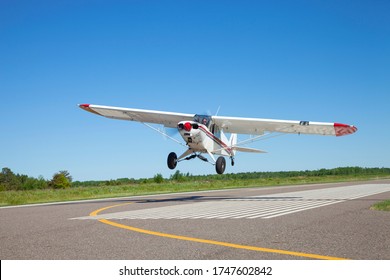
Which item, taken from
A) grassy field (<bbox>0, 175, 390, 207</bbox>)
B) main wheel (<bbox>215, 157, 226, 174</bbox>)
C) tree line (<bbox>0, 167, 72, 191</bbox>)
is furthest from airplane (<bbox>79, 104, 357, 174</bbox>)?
tree line (<bbox>0, 167, 72, 191</bbox>)

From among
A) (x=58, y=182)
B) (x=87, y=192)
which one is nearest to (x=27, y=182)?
(x=58, y=182)

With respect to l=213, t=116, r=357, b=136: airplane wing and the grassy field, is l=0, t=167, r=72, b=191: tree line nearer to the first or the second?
the grassy field

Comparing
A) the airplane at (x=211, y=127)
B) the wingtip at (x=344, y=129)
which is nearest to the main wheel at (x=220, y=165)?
the airplane at (x=211, y=127)

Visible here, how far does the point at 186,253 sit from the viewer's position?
701 cm

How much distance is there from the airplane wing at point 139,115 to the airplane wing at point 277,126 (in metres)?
2.50

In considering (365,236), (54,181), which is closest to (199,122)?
(365,236)

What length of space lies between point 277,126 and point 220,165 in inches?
184

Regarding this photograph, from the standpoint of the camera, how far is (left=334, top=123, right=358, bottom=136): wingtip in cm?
2206

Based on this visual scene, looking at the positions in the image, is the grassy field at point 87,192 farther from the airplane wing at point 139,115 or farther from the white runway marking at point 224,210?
the airplane wing at point 139,115

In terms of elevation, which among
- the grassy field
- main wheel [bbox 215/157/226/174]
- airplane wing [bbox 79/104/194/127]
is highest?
airplane wing [bbox 79/104/194/127]

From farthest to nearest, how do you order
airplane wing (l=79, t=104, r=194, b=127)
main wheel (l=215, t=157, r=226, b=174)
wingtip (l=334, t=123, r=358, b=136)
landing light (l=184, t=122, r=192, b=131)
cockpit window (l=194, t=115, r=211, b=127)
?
airplane wing (l=79, t=104, r=194, b=127) < main wheel (l=215, t=157, r=226, b=174) < cockpit window (l=194, t=115, r=211, b=127) < wingtip (l=334, t=123, r=358, b=136) < landing light (l=184, t=122, r=192, b=131)

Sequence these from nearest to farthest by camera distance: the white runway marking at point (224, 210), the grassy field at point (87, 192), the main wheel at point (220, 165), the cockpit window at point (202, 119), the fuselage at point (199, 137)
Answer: the white runway marking at point (224, 210) < the fuselage at point (199, 137) < the cockpit window at point (202, 119) < the main wheel at point (220, 165) < the grassy field at point (87, 192)

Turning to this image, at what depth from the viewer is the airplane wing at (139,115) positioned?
2405 cm
